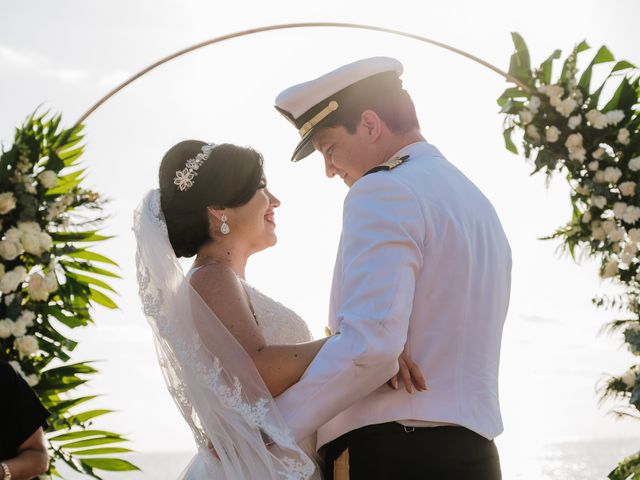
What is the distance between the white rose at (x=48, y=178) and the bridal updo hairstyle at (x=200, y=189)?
2425 millimetres

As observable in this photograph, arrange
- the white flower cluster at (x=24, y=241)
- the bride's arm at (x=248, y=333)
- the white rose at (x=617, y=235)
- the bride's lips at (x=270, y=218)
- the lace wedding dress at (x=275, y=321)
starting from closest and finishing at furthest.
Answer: the bride's arm at (x=248, y=333), the lace wedding dress at (x=275, y=321), the bride's lips at (x=270, y=218), the white flower cluster at (x=24, y=241), the white rose at (x=617, y=235)

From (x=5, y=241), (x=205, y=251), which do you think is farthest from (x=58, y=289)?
(x=205, y=251)

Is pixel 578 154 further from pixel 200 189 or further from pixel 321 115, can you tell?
pixel 200 189

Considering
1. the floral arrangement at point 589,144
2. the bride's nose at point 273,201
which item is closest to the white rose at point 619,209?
the floral arrangement at point 589,144

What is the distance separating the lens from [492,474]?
2.70 m

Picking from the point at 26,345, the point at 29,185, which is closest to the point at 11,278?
the point at 26,345

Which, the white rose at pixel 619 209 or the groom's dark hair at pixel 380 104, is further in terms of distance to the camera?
the white rose at pixel 619 209

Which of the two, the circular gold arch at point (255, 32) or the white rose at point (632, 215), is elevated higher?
the circular gold arch at point (255, 32)

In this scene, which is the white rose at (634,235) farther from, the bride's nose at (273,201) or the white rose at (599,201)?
the bride's nose at (273,201)

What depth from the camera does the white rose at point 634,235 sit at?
579 cm

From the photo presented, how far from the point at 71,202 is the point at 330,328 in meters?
3.25

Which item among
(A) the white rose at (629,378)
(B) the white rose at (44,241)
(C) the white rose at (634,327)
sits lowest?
(A) the white rose at (629,378)

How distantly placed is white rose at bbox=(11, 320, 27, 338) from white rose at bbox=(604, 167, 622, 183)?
3625 millimetres

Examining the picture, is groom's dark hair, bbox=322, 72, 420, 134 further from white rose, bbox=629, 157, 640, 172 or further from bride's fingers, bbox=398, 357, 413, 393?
white rose, bbox=629, 157, 640, 172
